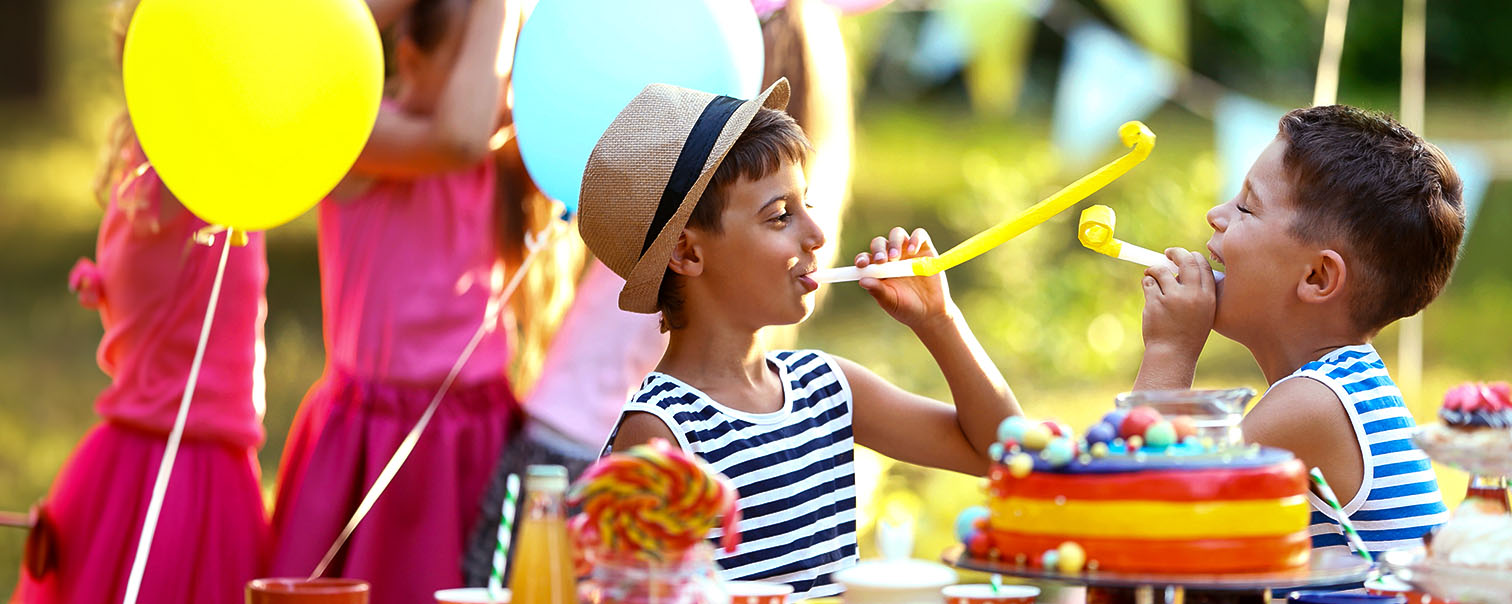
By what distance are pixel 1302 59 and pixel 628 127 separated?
6.89m

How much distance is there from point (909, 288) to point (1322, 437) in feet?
1.68

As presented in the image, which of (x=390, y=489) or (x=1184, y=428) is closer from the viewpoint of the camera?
(x=1184, y=428)

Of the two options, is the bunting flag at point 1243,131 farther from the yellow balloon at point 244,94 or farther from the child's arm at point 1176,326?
the yellow balloon at point 244,94

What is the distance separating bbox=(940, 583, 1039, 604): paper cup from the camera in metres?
1.36

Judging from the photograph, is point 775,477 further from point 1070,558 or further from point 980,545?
point 1070,558

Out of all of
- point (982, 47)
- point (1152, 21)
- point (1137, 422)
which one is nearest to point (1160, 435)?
point (1137, 422)

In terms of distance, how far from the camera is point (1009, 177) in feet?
23.1

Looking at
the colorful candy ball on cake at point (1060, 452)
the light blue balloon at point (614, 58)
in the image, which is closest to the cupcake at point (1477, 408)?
the colorful candy ball on cake at point (1060, 452)

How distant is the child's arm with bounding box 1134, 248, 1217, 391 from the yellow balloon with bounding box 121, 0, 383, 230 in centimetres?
109

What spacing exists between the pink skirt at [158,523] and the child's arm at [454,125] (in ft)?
1.95

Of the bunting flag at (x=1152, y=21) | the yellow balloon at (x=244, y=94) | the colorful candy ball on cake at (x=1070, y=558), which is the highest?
the bunting flag at (x=1152, y=21)

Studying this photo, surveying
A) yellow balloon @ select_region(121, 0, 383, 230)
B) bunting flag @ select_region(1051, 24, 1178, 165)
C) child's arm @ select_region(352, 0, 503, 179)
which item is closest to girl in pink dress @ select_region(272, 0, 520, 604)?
child's arm @ select_region(352, 0, 503, 179)

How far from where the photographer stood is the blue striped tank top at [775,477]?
174 cm

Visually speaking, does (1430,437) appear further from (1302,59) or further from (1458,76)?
(1458,76)
